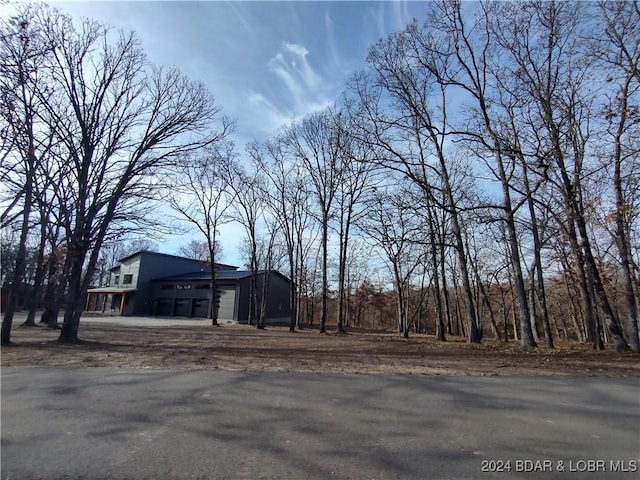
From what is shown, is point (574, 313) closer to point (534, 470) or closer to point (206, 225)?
point (206, 225)

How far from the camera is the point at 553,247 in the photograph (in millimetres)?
22531

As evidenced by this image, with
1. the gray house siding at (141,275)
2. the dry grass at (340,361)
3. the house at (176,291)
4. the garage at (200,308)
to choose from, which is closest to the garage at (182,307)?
the house at (176,291)

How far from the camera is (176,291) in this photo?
148ft

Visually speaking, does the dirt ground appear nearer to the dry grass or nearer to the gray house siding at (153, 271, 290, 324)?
the dry grass

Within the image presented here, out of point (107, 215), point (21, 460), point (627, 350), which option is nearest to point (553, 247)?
point (627, 350)

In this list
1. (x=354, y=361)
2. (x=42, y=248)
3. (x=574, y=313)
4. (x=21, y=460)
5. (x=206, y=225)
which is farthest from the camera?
(x=574, y=313)

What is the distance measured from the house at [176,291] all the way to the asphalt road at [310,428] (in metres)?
33.2

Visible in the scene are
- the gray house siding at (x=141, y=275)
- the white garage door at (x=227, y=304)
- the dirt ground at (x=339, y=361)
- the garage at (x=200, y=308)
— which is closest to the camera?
the dirt ground at (x=339, y=361)

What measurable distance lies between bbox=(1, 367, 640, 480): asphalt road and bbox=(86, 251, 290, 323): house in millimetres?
33232

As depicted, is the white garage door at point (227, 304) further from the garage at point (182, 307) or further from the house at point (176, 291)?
the garage at point (182, 307)

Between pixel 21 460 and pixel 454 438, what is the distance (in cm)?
453

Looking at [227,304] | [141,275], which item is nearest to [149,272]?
[141,275]

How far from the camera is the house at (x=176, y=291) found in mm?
40219

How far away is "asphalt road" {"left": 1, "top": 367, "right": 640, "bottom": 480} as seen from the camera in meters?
3.58
